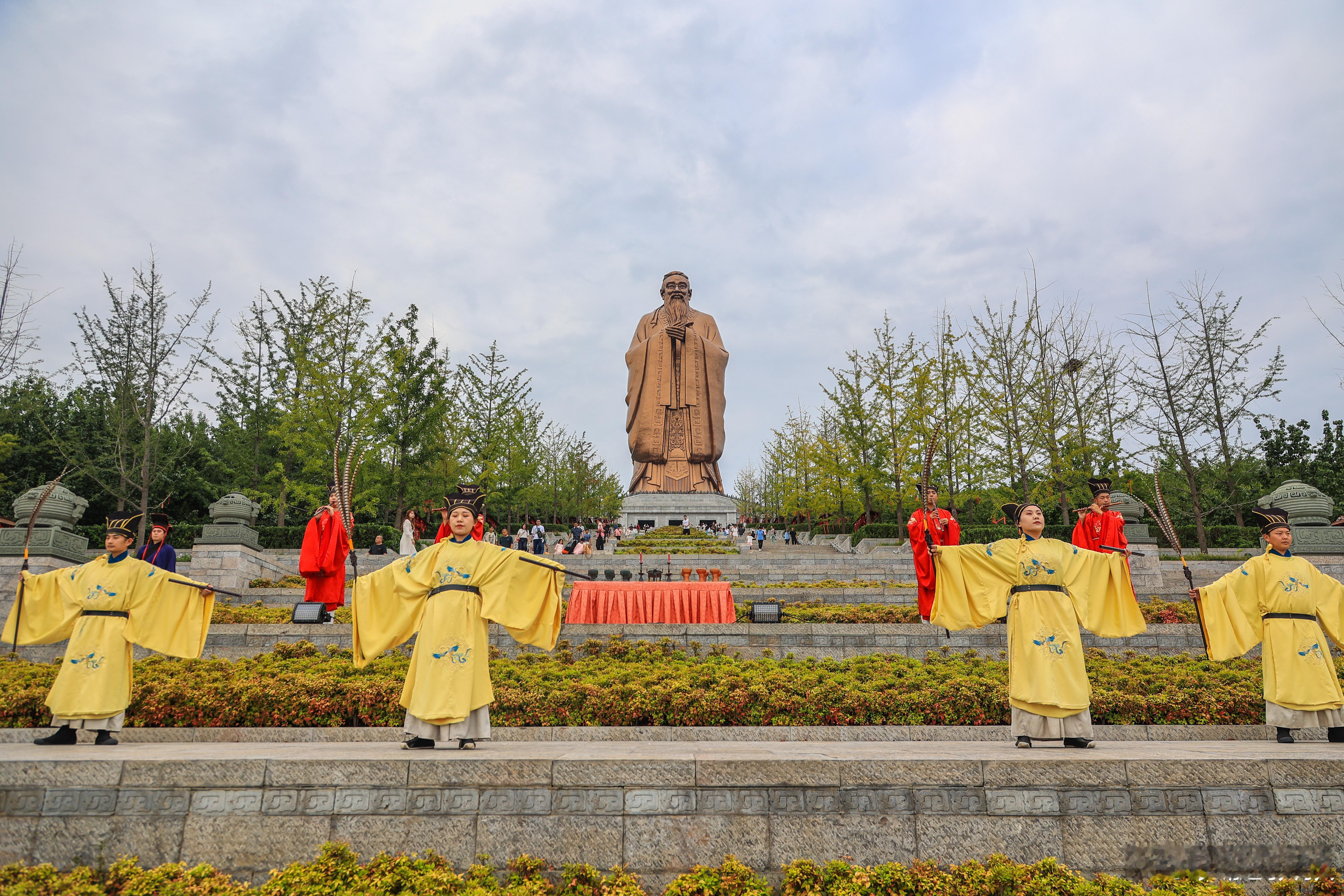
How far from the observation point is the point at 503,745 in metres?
4.98

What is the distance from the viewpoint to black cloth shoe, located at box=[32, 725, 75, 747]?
202 inches

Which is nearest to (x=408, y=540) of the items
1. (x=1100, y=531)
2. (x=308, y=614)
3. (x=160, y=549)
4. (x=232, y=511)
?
(x=232, y=511)

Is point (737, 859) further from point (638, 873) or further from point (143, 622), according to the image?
point (143, 622)

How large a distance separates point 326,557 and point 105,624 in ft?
12.8

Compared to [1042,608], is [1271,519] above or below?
above

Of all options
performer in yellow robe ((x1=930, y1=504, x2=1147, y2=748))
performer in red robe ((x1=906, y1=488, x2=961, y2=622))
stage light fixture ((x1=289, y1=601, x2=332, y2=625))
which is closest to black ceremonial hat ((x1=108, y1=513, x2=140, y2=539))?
stage light fixture ((x1=289, y1=601, x2=332, y2=625))

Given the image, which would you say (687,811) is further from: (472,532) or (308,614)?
(308,614)

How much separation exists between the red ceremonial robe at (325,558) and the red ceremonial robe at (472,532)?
458 cm

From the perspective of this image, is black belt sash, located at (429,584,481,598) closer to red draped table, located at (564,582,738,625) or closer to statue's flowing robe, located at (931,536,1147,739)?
statue's flowing robe, located at (931,536,1147,739)

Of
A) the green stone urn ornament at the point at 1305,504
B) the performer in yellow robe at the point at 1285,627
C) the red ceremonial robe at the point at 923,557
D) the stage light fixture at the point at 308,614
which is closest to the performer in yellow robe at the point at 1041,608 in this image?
the performer in yellow robe at the point at 1285,627

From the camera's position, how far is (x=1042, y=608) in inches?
203

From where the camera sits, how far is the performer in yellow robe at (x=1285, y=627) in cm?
533

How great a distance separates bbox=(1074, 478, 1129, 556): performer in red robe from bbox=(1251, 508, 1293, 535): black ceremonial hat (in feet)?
5.15

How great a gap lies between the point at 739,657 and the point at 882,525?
1399 centimetres
